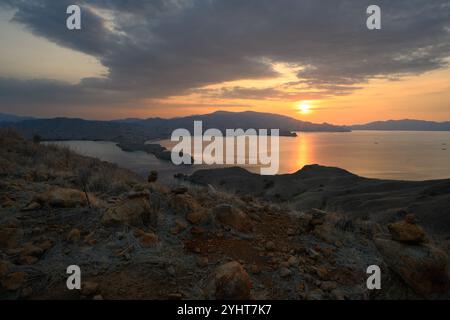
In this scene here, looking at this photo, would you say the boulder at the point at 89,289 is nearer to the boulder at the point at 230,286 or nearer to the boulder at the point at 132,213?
the boulder at the point at 230,286

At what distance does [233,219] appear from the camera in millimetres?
5332

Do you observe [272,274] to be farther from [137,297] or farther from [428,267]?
[428,267]

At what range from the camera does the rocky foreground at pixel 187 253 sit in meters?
3.40

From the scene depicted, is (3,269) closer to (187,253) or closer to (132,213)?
(132,213)

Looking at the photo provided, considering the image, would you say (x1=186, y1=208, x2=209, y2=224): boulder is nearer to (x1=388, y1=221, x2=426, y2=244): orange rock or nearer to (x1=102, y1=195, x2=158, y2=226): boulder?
(x1=102, y1=195, x2=158, y2=226): boulder

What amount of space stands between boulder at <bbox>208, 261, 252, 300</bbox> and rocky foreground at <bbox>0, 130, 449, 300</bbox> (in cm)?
1

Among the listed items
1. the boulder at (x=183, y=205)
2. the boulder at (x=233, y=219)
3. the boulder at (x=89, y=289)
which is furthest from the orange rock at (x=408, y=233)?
the boulder at (x=89, y=289)

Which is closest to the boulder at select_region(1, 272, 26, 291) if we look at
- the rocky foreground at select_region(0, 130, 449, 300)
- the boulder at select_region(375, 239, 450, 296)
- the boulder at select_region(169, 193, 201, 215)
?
the rocky foreground at select_region(0, 130, 449, 300)

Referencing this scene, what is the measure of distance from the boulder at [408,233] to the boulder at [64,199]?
5.14 m

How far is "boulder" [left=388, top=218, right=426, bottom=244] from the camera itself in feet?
14.1

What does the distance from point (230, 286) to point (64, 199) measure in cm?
368

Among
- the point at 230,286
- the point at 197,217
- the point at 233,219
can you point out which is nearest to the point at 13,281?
the point at 230,286

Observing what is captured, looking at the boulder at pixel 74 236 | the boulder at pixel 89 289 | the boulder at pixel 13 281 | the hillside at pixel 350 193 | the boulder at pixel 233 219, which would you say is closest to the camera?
the boulder at pixel 89 289
